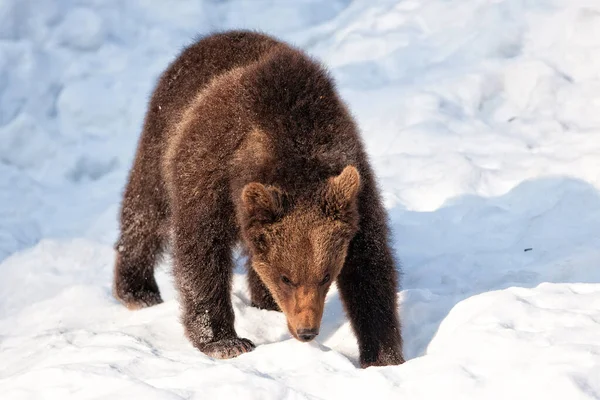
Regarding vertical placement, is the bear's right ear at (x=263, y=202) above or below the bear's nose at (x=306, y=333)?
above

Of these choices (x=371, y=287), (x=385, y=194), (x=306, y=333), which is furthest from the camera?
(x=385, y=194)

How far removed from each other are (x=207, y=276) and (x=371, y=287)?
106cm

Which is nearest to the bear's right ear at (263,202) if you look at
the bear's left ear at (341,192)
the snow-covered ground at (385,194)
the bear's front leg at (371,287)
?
the bear's left ear at (341,192)

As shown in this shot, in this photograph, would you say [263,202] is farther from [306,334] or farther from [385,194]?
[385,194]

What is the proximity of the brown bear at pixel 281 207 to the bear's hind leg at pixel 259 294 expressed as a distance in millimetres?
973

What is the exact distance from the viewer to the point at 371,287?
19.0 ft

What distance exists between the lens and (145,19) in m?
13.3

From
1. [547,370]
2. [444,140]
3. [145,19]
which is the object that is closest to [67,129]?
[145,19]

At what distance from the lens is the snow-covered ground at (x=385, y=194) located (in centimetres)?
473

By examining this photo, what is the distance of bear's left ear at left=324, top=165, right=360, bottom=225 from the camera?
17.3 ft

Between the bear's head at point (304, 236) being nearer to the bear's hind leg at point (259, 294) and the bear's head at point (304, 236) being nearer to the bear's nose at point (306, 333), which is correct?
the bear's nose at point (306, 333)

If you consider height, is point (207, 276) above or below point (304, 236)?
below

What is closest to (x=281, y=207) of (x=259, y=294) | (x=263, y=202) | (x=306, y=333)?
(x=263, y=202)

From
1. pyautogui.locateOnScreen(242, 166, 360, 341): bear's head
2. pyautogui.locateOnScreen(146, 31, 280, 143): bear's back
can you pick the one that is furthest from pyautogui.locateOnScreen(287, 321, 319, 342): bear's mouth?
pyautogui.locateOnScreen(146, 31, 280, 143): bear's back
